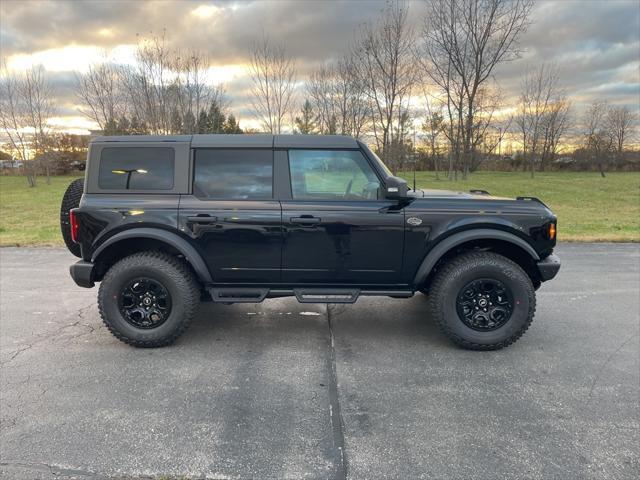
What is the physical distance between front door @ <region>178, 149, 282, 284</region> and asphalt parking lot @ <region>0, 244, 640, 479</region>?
2.39ft

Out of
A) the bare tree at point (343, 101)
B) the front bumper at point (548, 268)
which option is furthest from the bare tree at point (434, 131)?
the front bumper at point (548, 268)

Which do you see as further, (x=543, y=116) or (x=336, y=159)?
(x=543, y=116)

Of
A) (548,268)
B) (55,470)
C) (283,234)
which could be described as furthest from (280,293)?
(548,268)

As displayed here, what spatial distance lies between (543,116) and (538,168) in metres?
16.7

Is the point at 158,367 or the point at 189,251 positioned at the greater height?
the point at 189,251

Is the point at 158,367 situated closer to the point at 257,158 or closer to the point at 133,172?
the point at 133,172

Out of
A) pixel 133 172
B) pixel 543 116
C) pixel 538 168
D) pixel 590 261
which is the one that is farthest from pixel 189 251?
pixel 538 168

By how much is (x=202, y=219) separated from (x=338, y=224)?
3.91 feet

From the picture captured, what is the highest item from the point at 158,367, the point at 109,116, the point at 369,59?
the point at 369,59

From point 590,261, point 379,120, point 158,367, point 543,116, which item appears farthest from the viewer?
Result: point 543,116

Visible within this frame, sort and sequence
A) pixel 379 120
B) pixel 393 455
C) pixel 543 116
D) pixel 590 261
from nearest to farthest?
pixel 393 455 → pixel 590 261 → pixel 379 120 → pixel 543 116

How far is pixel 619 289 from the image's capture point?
17.7ft

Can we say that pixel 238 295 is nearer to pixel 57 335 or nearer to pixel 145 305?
pixel 145 305

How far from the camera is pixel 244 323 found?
4293 mm
